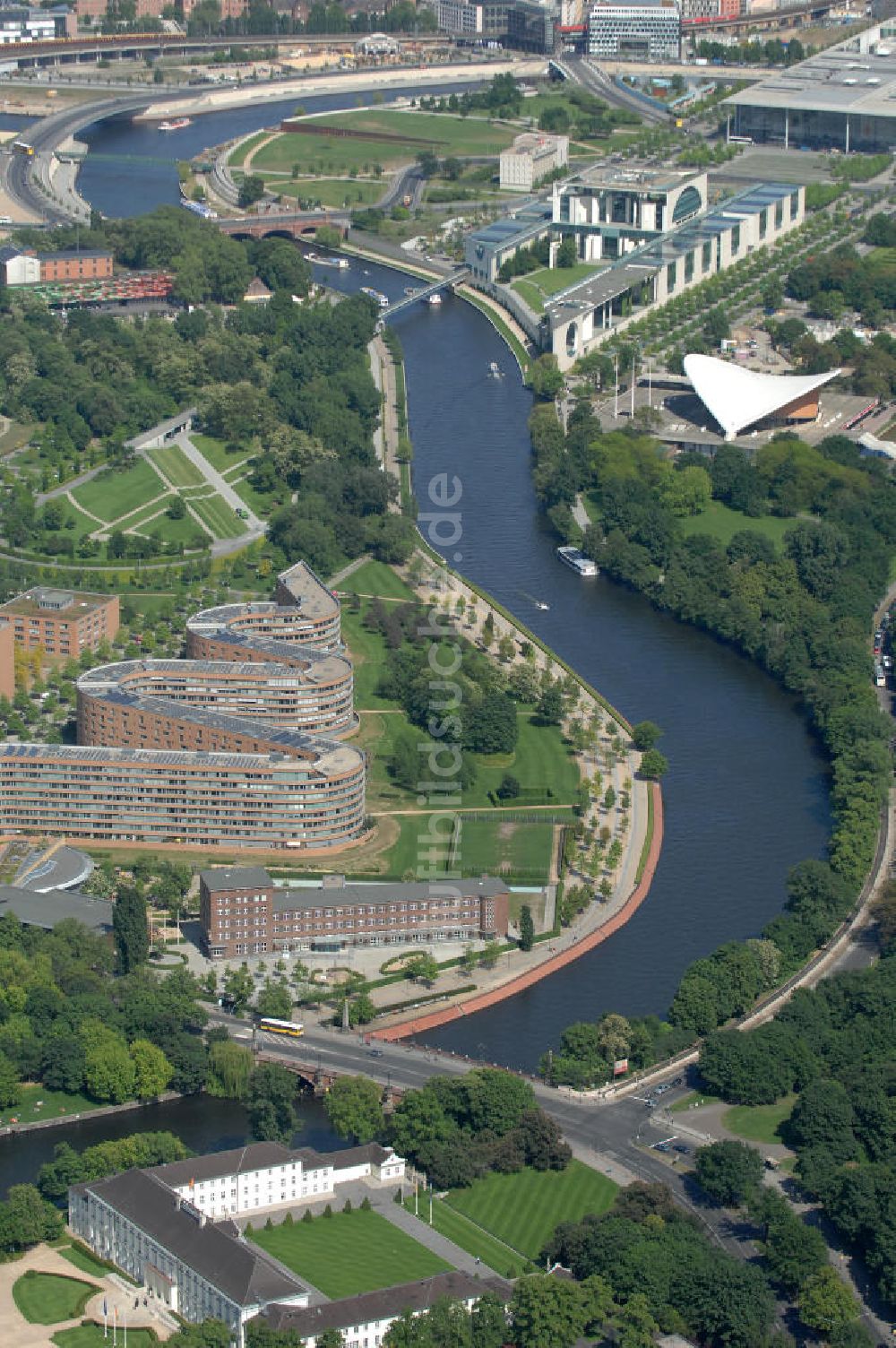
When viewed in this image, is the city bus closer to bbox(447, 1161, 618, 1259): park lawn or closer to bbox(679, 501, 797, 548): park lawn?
bbox(447, 1161, 618, 1259): park lawn

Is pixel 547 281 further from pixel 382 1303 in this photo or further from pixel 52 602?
pixel 382 1303

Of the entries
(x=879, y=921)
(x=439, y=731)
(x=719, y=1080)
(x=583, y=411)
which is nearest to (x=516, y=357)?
(x=583, y=411)

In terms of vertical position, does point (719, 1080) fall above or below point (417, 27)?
below

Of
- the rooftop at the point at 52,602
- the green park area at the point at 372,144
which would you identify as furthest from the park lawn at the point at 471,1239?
the green park area at the point at 372,144

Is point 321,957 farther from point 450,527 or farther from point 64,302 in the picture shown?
point 64,302

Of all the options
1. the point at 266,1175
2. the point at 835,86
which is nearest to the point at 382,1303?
the point at 266,1175

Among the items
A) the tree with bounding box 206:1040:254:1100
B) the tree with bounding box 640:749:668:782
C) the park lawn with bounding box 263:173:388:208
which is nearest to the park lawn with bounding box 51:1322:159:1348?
the tree with bounding box 206:1040:254:1100
